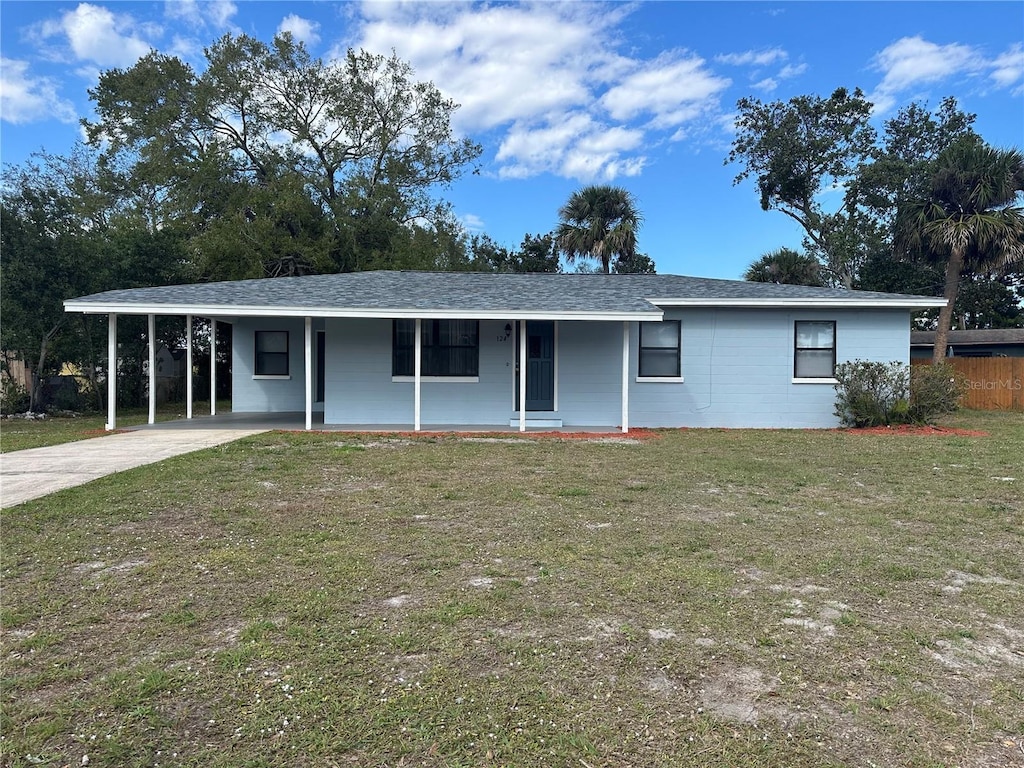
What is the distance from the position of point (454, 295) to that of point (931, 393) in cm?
978

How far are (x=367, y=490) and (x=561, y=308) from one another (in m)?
6.19

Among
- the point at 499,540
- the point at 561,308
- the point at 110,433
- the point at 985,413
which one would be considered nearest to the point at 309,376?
the point at 110,433

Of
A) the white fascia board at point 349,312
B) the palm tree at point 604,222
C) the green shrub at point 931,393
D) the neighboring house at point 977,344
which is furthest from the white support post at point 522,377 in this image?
the neighboring house at point 977,344

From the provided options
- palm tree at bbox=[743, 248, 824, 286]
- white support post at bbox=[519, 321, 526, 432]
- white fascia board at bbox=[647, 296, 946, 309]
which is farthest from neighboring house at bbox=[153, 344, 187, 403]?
palm tree at bbox=[743, 248, 824, 286]

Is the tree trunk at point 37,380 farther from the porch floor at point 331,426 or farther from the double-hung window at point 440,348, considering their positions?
the double-hung window at point 440,348

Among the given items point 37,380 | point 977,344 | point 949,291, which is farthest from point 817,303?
point 37,380

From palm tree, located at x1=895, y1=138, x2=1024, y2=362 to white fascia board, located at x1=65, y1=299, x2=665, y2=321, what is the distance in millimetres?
12484

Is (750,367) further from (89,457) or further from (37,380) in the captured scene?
(37,380)

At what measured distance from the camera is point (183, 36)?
24.0 metres

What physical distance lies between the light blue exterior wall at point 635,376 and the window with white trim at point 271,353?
3.25m

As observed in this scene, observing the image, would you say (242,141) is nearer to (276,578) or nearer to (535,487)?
(535,487)

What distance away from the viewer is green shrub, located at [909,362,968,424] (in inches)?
478

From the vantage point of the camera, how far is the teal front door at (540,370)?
1302 centimetres

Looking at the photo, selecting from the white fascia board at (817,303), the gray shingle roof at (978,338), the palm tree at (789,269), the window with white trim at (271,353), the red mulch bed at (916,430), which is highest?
the palm tree at (789,269)
